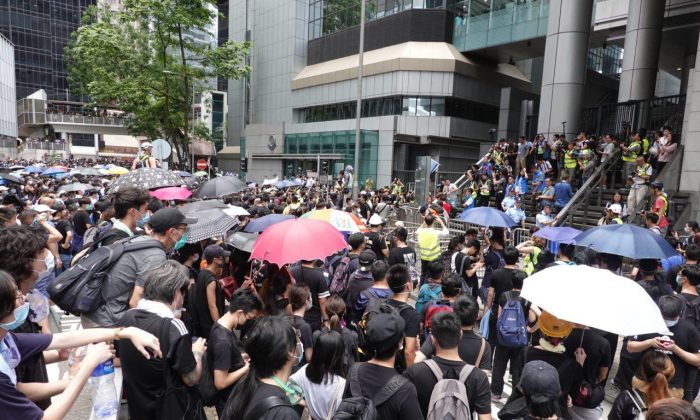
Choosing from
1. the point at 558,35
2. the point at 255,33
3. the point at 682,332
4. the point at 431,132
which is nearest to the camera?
the point at 682,332

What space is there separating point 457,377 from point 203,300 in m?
2.81

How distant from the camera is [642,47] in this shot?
675 inches

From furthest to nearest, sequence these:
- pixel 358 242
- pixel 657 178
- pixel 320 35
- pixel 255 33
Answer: pixel 255 33
pixel 320 35
pixel 657 178
pixel 358 242

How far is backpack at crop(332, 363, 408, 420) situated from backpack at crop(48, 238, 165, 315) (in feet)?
7.21

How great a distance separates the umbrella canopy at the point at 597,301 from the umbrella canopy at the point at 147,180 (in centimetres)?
698

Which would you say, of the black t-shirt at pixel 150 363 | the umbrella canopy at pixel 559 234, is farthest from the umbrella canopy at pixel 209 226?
the umbrella canopy at pixel 559 234

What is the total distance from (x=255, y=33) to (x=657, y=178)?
39.1 metres

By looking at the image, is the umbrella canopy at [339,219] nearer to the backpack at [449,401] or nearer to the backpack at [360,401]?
the backpack at [360,401]

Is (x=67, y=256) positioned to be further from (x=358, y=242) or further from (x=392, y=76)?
(x=392, y=76)

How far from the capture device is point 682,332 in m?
4.03

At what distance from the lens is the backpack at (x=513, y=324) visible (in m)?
4.77

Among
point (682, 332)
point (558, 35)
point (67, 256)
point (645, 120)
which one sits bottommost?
point (67, 256)

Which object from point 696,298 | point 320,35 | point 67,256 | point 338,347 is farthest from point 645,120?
point 320,35

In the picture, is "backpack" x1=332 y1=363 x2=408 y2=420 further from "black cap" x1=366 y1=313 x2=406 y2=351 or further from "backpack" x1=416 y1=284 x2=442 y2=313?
"backpack" x1=416 y1=284 x2=442 y2=313
